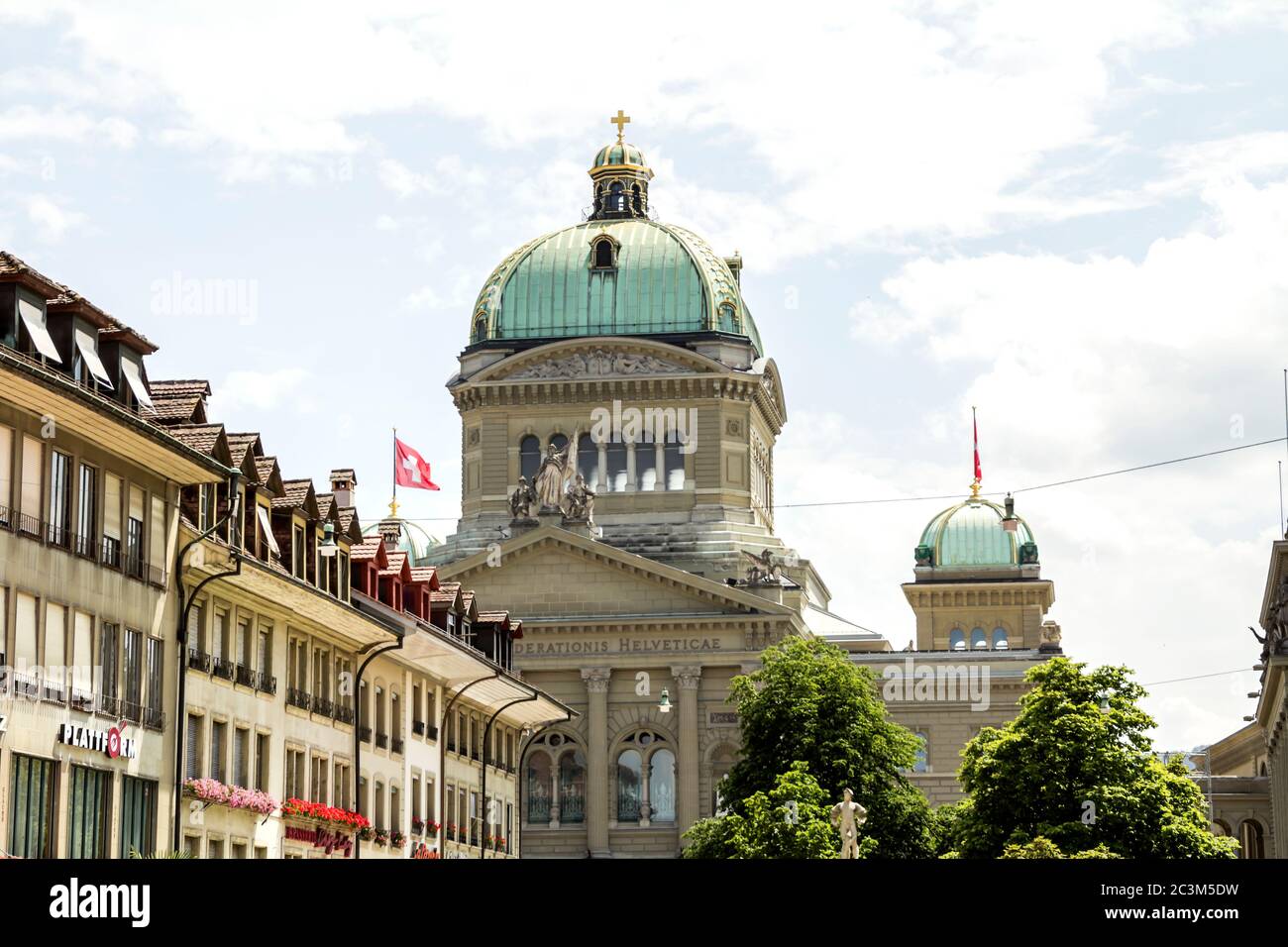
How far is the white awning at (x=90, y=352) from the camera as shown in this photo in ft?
132

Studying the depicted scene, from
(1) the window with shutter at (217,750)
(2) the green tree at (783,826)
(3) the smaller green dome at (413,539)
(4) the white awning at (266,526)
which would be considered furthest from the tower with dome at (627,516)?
(1) the window with shutter at (217,750)

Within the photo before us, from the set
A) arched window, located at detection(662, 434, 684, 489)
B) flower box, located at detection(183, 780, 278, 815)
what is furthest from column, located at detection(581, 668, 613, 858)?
flower box, located at detection(183, 780, 278, 815)

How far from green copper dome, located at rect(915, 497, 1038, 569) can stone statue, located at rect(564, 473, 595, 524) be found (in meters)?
41.2

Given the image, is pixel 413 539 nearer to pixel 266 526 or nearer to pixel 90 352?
pixel 266 526

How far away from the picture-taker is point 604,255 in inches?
4961

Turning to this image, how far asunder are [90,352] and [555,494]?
73.8 meters

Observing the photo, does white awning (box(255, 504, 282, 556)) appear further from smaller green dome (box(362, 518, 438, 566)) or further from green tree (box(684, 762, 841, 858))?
smaller green dome (box(362, 518, 438, 566))

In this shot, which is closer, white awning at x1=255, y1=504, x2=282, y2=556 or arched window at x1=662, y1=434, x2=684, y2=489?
white awning at x1=255, y1=504, x2=282, y2=556

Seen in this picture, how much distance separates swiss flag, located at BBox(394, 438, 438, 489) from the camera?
9288cm

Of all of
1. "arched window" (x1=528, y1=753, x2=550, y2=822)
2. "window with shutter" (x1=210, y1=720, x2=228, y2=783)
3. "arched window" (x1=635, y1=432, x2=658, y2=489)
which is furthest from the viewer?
"arched window" (x1=635, y1=432, x2=658, y2=489)

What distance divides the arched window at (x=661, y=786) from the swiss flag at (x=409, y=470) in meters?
23.2
